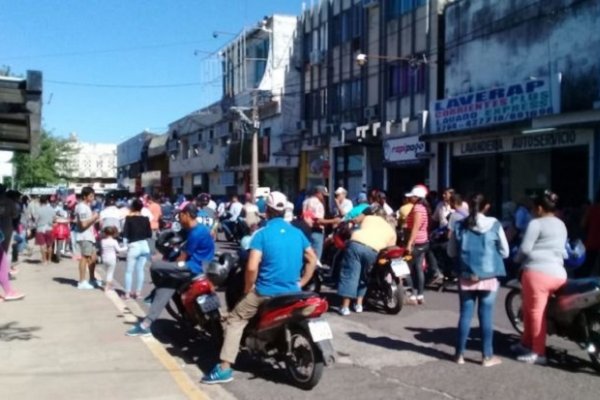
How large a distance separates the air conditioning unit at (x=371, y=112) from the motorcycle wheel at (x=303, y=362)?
881 inches

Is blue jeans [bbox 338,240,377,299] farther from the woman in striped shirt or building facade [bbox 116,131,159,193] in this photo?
building facade [bbox 116,131,159,193]

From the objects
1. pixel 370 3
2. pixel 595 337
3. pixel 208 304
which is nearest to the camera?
pixel 595 337

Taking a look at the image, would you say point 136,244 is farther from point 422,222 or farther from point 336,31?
point 336,31

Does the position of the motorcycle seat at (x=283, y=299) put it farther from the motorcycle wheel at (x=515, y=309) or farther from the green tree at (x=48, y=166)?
the green tree at (x=48, y=166)

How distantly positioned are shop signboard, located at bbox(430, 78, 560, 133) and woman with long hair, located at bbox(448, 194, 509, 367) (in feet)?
40.0

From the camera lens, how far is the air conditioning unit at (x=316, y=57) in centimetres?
3359

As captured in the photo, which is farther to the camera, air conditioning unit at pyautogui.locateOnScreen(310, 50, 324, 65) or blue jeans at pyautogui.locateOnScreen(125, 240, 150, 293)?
air conditioning unit at pyautogui.locateOnScreen(310, 50, 324, 65)

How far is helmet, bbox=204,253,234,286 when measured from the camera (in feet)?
24.9

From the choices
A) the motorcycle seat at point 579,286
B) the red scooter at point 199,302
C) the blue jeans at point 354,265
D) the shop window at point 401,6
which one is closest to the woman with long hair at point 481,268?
the motorcycle seat at point 579,286

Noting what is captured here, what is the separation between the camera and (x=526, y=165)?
2072 cm

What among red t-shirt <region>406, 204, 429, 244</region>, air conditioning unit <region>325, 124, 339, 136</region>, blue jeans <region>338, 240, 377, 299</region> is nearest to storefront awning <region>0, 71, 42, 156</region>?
blue jeans <region>338, 240, 377, 299</region>

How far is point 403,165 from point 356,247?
17010mm

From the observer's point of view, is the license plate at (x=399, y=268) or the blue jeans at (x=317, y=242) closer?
the license plate at (x=399, y=268)

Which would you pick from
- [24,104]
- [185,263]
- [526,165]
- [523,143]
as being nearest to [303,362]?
[185,263]
